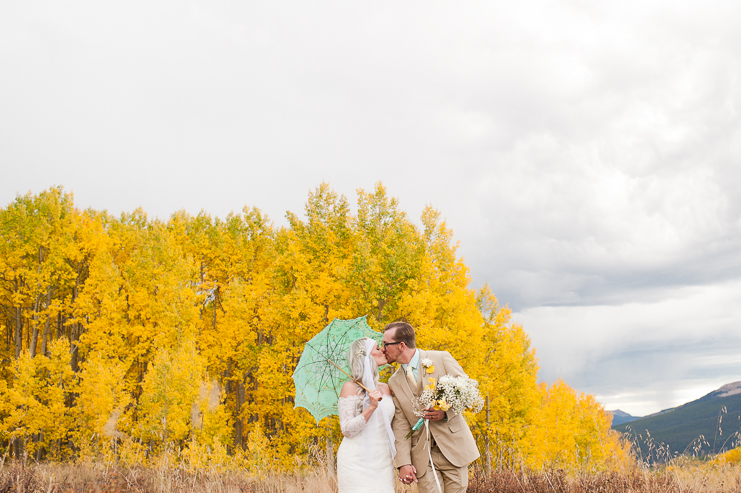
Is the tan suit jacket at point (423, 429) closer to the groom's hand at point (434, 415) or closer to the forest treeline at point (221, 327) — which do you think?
the groom's hand at point (434, 415)

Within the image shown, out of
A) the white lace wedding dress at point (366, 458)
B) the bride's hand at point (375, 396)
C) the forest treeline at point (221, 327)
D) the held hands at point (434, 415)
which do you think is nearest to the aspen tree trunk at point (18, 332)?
the forest treeline at point (221, 327)

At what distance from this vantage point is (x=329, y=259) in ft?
66.3

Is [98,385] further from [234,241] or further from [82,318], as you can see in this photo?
[234,241]

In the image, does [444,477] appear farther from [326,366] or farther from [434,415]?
[326,366]

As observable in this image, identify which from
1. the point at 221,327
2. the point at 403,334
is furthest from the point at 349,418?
the point at 221,327

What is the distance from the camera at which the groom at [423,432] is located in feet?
13.9

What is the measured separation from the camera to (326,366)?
4.93m

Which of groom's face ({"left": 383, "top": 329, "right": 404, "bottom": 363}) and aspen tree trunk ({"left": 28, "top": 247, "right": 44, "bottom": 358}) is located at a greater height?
aspen tree trunk ({"left": 28, "top": 247, "right": 44, "bottom": 358})

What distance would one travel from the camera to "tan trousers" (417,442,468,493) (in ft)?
14.0

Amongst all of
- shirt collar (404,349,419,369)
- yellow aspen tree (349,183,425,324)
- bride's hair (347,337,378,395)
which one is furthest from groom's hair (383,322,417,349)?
yellow aspen tree (349,183,425,324)

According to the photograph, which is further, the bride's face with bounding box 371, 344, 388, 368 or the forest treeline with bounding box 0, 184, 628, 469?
the forest treeline with bounding box 0, 184, 628, 469

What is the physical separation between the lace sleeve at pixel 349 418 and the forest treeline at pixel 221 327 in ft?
34.7

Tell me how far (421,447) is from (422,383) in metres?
0.61

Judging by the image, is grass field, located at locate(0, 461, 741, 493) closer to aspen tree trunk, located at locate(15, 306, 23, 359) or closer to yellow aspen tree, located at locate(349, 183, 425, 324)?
yellow aspen tree, located at locate(349, 183, 425, 324)
